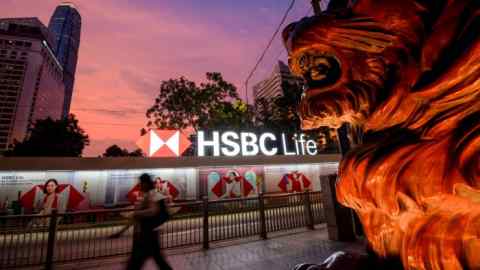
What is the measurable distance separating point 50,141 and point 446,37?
1301 inches

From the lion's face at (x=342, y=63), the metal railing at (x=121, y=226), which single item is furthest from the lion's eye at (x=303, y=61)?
the metal railing at (x=121, y=226)

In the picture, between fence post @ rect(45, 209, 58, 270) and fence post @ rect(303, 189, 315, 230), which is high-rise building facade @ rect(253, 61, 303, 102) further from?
fence post @ rect(45, 209, 58, 270)

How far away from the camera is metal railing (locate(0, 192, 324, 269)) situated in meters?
4.91

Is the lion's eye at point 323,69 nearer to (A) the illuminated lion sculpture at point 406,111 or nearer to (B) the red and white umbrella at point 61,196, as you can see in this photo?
(A) the illuminated lion sculpture at point 406,111

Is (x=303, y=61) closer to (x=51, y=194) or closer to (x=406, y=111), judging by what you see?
(x=406, y=111)

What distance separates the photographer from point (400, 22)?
633 millimetres

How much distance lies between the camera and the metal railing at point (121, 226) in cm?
491

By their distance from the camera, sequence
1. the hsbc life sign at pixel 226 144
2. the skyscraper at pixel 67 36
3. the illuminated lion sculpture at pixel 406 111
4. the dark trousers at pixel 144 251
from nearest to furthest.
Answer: the illuminated lion sculpture at pixel 406 111
the dark trousers at pixel 144 251
the hsbc life sign at pixel 226 144
the skyscraper at pixel 67 36

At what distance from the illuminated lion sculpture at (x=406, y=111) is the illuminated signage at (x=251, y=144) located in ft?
40.8

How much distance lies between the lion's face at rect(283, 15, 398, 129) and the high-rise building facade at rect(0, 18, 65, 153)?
157ft

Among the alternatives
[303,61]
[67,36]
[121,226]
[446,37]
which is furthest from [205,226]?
[67,36]

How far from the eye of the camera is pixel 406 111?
25.0 inches

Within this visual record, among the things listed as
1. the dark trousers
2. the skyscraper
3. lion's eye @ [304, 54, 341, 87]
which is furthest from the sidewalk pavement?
the skyscraper

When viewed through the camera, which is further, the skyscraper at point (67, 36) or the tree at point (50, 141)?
the skyscraper at point (67, 36)
